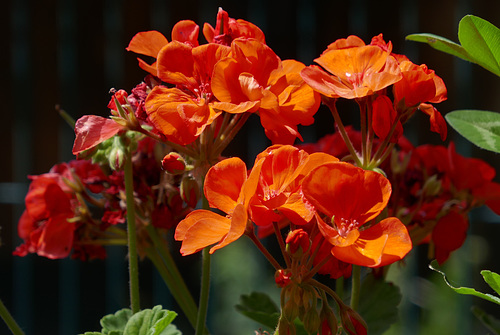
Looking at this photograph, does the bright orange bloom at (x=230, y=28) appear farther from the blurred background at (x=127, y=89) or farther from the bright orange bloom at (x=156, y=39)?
the blurred background at (x=127, y=89)

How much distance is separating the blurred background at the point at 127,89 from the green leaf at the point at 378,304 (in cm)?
207

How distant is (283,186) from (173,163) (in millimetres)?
89

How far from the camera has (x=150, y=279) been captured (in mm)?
3336

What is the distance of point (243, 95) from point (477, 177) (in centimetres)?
28

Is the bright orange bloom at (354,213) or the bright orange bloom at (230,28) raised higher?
the bright orange bloom at (230,28)

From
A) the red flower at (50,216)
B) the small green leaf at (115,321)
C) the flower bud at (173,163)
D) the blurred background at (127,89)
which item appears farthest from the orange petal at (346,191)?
the blurred background at (127,89)

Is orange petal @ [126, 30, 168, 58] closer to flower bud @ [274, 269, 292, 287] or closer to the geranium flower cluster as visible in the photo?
the geranium flower cluster

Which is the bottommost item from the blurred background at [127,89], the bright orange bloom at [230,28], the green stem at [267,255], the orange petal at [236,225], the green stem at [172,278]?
the blurred background at [127,89]

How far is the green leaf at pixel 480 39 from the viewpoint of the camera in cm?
52

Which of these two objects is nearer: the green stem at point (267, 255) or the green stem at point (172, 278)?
the green stem at point (267, 255)

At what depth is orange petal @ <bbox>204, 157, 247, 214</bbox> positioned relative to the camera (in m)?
0.47

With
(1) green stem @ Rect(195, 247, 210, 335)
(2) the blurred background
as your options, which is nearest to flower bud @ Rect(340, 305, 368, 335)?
(1) green stem @ Rect(195, 247, 210, 335)

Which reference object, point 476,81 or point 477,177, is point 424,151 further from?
point 476,81

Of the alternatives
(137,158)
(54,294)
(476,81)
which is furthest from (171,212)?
(54,294)
